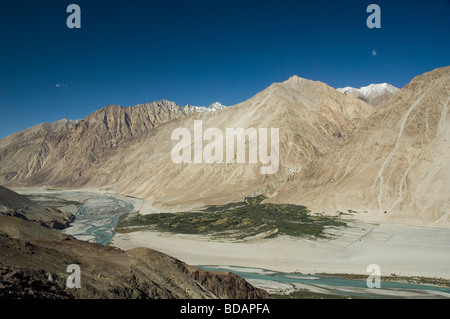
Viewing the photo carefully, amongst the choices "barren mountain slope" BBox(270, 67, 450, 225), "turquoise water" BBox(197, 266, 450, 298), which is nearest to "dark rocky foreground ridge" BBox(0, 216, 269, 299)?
"turquoise water" BBox(197, 266, 450, 298)

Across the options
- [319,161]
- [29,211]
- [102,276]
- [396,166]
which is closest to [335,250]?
[396,166]

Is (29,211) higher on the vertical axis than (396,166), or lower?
lower

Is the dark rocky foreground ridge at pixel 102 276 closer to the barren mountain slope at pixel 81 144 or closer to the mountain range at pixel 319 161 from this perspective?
the mountain range at pixel 319 161

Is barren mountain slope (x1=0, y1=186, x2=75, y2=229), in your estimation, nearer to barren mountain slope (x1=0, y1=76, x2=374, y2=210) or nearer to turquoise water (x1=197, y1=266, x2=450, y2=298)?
barren mountain slope (x1=0, y1=76, x2=374, y2=210)

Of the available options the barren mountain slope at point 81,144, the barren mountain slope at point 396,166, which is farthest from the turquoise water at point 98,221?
the barren mountain slope at point 81,144

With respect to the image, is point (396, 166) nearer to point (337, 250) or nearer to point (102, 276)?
point (337, 250)

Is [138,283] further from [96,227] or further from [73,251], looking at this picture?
[96,227]

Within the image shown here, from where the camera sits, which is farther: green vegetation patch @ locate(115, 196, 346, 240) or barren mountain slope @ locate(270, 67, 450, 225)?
barren mountain slope @ locate(270, 67, 450, 225)
